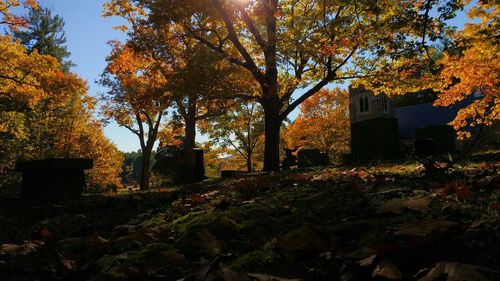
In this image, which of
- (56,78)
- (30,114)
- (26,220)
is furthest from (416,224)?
(30,114)

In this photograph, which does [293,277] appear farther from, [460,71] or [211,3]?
[460,71]

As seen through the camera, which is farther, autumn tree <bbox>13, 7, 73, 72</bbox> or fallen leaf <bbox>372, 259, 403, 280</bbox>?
autumn tree <bbox>13, 7, 73, 72</bbox>

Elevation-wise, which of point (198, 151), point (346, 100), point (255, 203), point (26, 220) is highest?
point (346, 100)

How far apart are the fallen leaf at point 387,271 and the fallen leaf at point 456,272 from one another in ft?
0.29

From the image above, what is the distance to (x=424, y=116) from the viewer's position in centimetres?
4081

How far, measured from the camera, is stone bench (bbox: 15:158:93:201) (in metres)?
7.77

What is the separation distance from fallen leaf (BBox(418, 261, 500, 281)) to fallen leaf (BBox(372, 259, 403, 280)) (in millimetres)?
87

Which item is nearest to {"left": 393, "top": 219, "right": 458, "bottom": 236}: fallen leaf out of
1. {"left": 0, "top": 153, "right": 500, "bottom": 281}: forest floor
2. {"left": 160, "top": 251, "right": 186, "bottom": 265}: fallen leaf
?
{"left": 0, "top": 153, "right": 500, "bottom": 281}: forest floor

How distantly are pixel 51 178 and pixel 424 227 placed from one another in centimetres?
795

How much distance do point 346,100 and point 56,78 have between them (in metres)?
32.4

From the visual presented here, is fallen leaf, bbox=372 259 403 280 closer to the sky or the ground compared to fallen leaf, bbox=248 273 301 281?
closer to the sky

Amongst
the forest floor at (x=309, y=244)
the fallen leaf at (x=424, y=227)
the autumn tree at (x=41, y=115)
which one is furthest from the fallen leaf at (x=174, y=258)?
the autumn tree at (x=41, y=115)

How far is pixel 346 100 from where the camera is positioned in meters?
45.7

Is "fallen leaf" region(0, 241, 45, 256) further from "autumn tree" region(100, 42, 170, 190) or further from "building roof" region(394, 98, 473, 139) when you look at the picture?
"building roof" region(394, 98, 473, 139)
